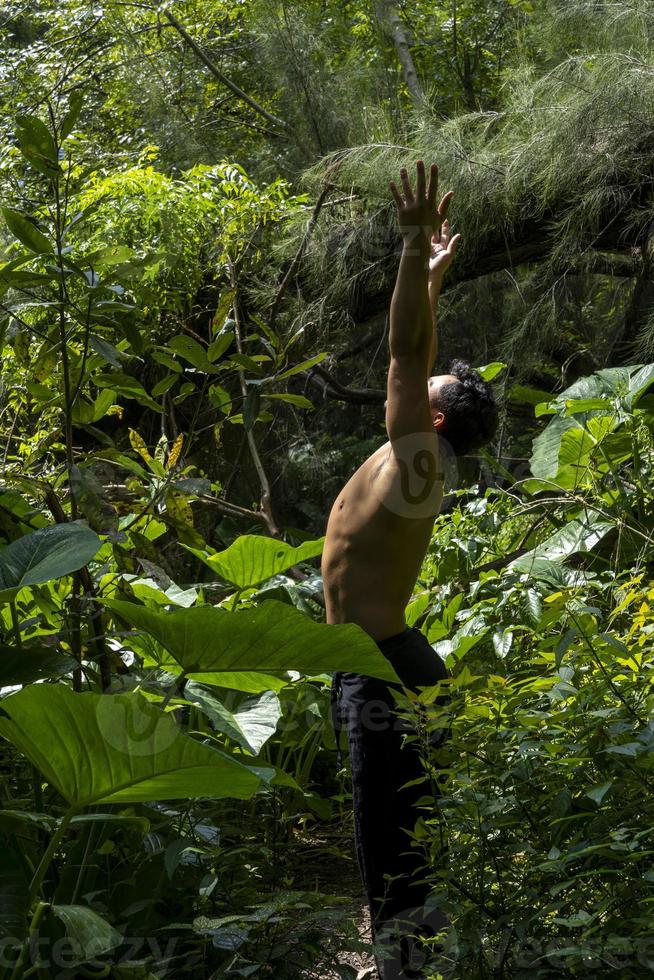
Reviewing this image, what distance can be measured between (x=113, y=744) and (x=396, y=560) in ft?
3.20

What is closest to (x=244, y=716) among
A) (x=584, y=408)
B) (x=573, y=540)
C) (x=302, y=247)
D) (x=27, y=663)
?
(x=27, y=663)

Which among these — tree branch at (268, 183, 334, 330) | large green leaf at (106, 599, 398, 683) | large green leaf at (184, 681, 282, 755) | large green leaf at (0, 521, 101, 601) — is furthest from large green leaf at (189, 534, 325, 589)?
tree branch at (268, 183, 334, 330)

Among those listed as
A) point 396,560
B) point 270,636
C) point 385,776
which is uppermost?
point 270,636

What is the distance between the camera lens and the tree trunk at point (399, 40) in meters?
5.32

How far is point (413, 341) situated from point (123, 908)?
3.54 feet

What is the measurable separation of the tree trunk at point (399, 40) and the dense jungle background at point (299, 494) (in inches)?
0.8

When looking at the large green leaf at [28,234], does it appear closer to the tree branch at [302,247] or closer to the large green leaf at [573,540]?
the large green leaf at [573,540]

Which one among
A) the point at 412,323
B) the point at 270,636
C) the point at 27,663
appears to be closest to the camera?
the point at 270,636

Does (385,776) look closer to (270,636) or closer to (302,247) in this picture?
(270,636)

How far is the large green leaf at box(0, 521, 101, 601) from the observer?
139cm

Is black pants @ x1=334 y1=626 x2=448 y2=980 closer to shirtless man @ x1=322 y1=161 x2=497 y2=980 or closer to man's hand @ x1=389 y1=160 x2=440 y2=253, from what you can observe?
shirtless man @ x1=322 y1=161 x2=497 y2=980

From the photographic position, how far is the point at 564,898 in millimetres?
1272

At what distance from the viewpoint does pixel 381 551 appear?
198cm

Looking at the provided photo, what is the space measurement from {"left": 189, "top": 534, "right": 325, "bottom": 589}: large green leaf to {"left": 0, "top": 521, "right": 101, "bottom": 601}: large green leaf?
2.75ft
